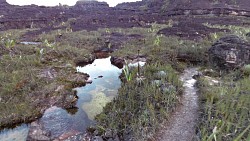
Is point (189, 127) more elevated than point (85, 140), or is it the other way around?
point (189, 127)

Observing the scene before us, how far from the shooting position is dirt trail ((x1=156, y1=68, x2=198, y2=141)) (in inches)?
388

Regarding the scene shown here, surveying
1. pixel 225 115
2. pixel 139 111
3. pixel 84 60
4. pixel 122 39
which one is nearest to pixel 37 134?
pixel 139 111

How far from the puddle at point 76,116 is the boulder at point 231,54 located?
28.0ft

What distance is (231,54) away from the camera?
58.4 feet

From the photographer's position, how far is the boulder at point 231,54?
58.3 feet

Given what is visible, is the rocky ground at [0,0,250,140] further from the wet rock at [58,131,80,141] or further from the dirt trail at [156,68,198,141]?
the dirt trail at [156,68,198,141]

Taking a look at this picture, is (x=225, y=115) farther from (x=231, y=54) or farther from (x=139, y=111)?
(x=231, y=54)

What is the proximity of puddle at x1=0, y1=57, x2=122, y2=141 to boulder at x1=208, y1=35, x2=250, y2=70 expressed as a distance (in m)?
8.54

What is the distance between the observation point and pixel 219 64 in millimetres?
18438

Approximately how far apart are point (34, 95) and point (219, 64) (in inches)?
570

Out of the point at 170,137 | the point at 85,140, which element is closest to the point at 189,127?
the point at 170,137

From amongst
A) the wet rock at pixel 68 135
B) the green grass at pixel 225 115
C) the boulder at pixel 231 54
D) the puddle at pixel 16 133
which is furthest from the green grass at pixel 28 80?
the boulder at pixel 231 54

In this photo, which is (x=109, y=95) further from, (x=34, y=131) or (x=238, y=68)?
(x=238, y=68)

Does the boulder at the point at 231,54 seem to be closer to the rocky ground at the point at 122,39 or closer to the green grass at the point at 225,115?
the rocky ground at the point at 122,39
